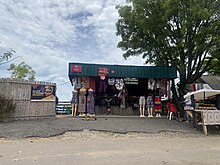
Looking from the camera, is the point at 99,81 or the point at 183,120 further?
the point at 99,81

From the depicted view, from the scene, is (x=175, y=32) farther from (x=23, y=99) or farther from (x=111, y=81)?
(x=23, y=99)

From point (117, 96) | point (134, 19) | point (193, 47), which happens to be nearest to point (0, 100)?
point (117, 96)

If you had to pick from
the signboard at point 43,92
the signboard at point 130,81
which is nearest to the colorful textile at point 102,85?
the signboard at point 130,81

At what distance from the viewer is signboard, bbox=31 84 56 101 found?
42.9ft

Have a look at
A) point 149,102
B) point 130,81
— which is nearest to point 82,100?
point 130,81

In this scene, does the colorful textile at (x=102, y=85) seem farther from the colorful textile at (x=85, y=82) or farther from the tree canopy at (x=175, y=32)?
the tree canopy at (x=175, y=32)

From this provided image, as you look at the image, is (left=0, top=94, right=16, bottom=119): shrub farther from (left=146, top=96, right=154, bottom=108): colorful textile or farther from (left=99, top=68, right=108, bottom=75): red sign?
(left=146, top=96, right=154, bottom=108): colorful textile

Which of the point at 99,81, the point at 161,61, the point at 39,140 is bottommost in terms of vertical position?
the point at 39,140

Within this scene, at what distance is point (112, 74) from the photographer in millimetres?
15375

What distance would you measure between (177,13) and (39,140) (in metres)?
10.7

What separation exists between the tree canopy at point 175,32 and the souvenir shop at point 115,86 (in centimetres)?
135

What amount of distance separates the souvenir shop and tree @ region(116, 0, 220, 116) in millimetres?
1271

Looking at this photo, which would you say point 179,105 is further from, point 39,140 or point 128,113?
point 39,140

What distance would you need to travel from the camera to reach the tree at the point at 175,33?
40.8ft
